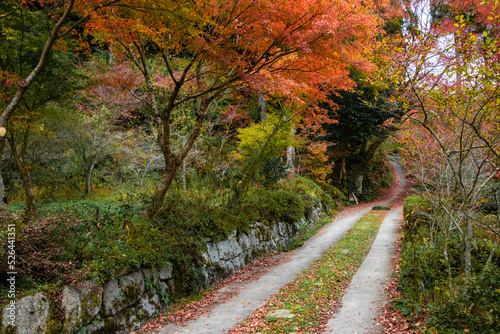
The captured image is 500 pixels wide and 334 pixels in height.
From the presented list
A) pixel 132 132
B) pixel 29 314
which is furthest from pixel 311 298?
pixel 132 132

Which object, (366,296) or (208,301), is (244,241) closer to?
(208,301)

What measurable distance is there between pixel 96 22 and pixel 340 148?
16995mm

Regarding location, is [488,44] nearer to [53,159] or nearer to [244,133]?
[244,133]

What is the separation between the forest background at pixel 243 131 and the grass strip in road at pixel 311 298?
1227 millimetres

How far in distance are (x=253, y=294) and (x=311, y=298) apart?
3.98 feet

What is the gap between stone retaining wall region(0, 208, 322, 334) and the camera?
3203 mm

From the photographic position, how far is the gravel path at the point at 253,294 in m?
4.34

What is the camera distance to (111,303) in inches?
159

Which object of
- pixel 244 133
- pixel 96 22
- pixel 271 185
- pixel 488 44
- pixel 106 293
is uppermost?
pixel 96 22

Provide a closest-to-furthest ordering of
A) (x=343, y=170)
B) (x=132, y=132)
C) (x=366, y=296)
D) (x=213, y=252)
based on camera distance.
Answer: (x=366, y=296) < (x=213, y=252) < (x=132, y=132) < (x=343, y=170)

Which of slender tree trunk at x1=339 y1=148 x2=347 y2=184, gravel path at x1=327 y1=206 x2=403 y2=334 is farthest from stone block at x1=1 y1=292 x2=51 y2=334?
slender tree trunk at x1=339 y1=148 x2=347 y2=184

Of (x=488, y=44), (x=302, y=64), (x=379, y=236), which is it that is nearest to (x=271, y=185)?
(x=379, y=236)

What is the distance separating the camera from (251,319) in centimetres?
446

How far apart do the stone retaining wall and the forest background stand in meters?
0.25
